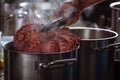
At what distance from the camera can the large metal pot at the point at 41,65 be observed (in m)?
0.86

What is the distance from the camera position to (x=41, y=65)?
86 centimetres

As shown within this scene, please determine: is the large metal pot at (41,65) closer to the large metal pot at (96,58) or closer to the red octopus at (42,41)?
the red octopus at (42,41)

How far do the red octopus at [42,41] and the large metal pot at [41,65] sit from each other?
1.7 inches

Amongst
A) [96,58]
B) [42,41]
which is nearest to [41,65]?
[42,41]

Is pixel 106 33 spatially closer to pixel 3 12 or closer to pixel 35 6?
pixel 35 6

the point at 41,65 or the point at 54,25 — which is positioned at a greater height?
the point at 54,25

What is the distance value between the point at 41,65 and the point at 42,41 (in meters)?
0.10

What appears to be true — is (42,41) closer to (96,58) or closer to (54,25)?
(54,25)

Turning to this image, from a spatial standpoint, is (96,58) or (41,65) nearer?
(41,65)

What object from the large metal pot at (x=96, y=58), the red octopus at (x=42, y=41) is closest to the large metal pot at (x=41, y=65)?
the red octopus at (x=42, y=41)

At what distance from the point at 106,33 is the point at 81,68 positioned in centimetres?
20

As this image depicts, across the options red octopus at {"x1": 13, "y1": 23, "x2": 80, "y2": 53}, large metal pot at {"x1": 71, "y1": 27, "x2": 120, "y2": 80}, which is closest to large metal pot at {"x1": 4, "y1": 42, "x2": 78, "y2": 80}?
red octopus at {"x1": 13, "y1": 23, "x2": 80, "y2": 53}

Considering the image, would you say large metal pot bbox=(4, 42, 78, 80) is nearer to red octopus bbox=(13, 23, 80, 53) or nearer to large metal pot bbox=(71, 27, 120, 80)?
red octopus bbox=(13, 23, 80, 53)

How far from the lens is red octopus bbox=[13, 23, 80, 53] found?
912 millimetres
